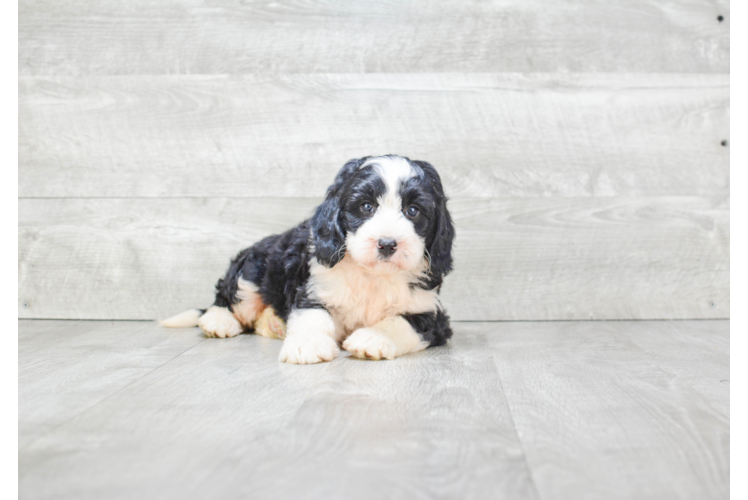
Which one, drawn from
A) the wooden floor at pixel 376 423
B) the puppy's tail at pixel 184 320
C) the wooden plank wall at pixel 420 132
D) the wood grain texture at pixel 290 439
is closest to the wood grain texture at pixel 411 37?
the wooden plank wall at pixel 420 132

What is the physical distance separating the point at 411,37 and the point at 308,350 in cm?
197

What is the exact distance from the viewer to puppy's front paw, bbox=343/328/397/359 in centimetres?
242

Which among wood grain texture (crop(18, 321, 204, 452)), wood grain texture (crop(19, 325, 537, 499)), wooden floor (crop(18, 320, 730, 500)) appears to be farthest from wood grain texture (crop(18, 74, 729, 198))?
wood grain texture (crop(19, 325, 537, 499))

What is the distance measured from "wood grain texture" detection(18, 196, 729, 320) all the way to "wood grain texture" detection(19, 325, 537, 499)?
1.33 m

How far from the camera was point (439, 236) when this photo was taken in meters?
2.59

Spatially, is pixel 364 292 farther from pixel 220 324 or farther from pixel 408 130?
pixel 408 130

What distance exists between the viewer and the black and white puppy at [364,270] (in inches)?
94.6

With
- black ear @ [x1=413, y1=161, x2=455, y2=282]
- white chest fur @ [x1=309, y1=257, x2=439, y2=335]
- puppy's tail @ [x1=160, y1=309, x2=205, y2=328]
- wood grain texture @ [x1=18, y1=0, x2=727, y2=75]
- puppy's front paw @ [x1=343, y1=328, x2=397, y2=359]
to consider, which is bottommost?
puppy's tail @ [x1=160, y1=309, x2=205, y2=328]

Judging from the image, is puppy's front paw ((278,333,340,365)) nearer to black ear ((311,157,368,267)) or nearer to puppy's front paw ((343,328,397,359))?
puppy's front paw ((343,328,397,359))

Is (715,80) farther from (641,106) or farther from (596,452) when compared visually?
(596,452)

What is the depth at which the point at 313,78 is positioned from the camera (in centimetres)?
349

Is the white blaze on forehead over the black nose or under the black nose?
over

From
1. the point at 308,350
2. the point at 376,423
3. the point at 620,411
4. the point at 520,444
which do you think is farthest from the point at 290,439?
the point at 620,411
